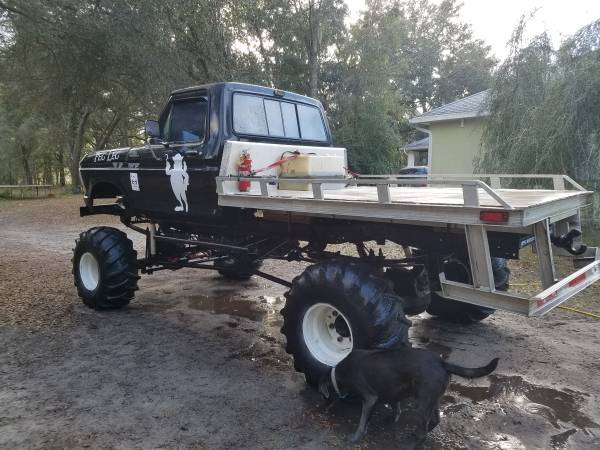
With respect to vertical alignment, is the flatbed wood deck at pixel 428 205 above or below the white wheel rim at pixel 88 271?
above

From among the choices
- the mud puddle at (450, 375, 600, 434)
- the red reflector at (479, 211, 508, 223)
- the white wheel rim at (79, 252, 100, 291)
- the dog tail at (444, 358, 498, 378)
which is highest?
the red reflector at (479, 211, 508, 223)

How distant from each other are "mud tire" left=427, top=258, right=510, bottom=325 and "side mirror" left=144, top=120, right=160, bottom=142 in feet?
10.7

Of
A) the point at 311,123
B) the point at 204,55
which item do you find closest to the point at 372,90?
the point at 204,55

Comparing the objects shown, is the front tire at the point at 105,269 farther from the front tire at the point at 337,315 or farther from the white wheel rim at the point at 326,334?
the white wheel rim at the point at 326,334

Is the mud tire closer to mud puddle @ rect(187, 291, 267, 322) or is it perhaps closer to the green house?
mud puddle @ rect(187, 291, 267, 322)

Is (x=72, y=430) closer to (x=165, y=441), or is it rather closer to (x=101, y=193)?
(x=165, y=441)

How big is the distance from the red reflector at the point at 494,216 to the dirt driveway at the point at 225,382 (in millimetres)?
1419

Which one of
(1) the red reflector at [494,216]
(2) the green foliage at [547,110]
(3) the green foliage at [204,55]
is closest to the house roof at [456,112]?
(3) the green foliage at [204,55]

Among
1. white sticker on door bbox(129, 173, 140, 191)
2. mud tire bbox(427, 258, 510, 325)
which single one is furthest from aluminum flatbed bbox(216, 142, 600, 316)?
white sticker on door bbox(129, 173, 140, 191)

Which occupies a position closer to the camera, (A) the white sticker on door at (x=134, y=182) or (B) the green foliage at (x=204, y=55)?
(A) the white sticker on door at (x=134, y=182)

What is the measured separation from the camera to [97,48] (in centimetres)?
1359

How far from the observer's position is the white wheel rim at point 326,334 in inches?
146

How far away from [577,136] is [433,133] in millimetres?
9715

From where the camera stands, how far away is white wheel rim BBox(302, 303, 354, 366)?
3697mm
